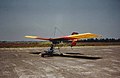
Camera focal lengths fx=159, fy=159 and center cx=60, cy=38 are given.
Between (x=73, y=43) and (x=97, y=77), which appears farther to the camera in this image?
(x=73, y=43)

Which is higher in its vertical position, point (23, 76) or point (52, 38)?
point (52, 38)

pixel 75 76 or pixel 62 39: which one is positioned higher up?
pixel 62 39

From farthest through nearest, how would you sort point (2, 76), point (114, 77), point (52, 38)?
point (52, 38), point (2, 76), point (114, 77)

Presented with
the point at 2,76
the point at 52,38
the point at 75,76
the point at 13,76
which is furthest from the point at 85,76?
the point at 52,38

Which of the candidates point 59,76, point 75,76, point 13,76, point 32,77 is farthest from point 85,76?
point 13,76

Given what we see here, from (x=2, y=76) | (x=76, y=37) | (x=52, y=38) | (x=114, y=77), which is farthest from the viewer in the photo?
(x=52, y=38)

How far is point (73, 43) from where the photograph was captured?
3291cm

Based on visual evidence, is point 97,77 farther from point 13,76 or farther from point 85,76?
point 13,76

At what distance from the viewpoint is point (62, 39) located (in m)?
32.9

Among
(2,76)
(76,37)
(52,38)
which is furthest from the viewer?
(52,38)

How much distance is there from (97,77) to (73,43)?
2005 centimetres

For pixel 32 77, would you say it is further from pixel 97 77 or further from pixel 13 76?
pixel 97 77

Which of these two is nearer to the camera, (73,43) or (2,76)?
(2,76)

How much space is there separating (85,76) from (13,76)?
620cm
